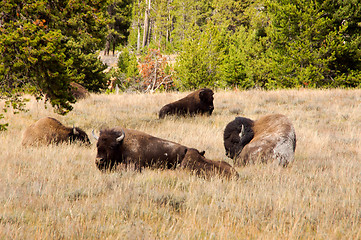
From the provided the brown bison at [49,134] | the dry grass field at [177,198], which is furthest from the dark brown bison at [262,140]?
the brown bison at [49,134]

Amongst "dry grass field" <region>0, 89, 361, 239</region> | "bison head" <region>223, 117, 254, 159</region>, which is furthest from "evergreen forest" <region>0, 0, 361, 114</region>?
"bison head" <region>223, 117, 254, 159</region>

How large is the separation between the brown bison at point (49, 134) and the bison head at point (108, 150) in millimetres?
2685

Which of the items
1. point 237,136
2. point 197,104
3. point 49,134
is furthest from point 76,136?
point 197,104

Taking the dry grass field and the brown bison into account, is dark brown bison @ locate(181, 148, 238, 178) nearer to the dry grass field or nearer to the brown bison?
the dry grass field

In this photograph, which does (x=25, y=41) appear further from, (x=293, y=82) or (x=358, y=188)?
(x=293, y=82)

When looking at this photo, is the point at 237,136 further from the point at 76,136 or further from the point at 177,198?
the point at 76,136

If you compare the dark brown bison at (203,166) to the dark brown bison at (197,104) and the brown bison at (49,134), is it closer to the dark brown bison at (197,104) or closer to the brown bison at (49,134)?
the brown bison at (49,134)

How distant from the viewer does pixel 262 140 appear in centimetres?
647

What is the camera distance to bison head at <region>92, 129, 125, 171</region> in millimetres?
5730

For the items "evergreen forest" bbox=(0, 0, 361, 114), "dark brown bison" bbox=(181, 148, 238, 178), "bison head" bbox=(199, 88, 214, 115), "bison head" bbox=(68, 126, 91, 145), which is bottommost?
"bison head" bbox=(68, 126, 91, 145)

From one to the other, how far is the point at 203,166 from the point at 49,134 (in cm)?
459

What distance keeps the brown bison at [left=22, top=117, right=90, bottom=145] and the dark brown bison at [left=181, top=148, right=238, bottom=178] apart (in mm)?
3809

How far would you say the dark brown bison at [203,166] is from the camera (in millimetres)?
5371

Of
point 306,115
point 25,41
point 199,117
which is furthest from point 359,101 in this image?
point 25,41
